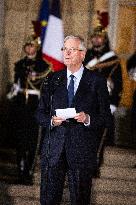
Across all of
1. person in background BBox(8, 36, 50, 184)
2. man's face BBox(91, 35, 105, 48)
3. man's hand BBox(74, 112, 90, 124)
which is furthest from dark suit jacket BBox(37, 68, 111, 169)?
man's face BBox(91, 35, 105, 48)

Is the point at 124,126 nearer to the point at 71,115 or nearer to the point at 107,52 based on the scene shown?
the point at 107,52

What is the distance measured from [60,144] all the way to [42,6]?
5.35 meters

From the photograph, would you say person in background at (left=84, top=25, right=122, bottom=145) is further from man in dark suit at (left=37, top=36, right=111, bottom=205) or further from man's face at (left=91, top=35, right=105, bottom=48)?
man in dark suit at (left=37, top=36, right=111, bottom=205)

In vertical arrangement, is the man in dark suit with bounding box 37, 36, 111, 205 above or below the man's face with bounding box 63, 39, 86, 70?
below

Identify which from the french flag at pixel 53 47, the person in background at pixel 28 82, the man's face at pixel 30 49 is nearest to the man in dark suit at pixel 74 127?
the person in background at pixel 28 82

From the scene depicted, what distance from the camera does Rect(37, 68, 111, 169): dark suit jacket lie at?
12.8 ft

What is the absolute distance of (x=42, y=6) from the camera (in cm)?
886

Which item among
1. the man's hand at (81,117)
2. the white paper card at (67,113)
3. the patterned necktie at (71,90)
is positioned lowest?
the man's hand at (81,117)

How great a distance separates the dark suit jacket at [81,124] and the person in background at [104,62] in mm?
3323

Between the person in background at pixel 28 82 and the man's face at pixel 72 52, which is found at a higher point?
the man's face at pixel 72 52

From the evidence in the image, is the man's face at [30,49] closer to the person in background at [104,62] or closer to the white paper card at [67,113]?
the person in background at [104,62]

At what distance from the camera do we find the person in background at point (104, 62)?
743cm

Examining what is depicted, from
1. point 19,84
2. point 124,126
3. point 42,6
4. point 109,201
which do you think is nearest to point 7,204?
point 109,201

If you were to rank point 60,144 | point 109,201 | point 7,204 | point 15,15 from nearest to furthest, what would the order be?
point 60,144, point 7,204, point 109,201, point 15,15
